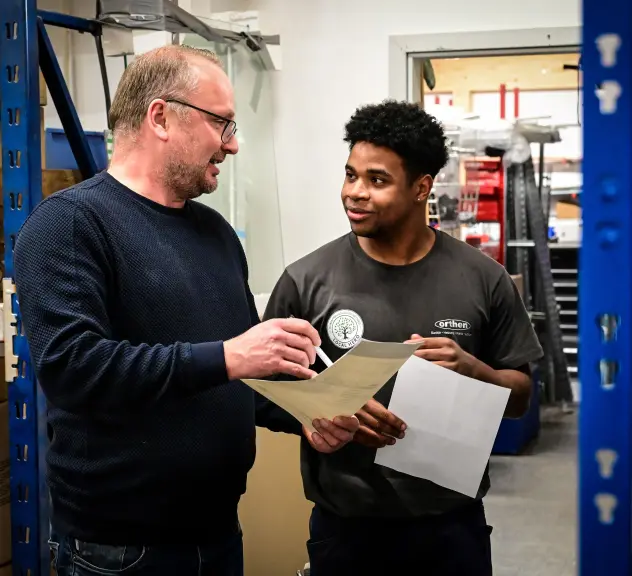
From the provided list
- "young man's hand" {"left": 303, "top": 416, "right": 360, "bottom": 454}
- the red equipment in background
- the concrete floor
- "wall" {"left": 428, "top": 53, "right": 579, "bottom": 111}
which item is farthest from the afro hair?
"wall" {"left": 428, "top": 53, "right": 579, "bottom": 111}

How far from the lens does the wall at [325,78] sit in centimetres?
333

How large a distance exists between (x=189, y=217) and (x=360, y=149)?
1.29ft

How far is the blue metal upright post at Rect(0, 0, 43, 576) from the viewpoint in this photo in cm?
175

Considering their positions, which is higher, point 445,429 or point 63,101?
point 63,101

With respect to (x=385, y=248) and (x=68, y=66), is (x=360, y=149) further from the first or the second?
(x=68, y=66)

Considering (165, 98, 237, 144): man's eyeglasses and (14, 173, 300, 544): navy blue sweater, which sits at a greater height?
(165, 98, 237, 144): man's eyeglasses

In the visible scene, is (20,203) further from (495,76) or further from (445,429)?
(495,76)

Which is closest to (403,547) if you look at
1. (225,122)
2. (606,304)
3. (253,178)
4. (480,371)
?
(480,371)

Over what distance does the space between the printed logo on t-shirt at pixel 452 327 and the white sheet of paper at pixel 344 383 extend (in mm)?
398

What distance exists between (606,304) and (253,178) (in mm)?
2860

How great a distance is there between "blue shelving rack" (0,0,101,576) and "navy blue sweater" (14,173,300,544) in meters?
0.50

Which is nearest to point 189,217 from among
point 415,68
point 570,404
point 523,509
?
point 415,68

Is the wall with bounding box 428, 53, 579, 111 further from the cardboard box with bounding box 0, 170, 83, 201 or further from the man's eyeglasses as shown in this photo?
the man's eyeglasses

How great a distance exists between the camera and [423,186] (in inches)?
→ 66.4
